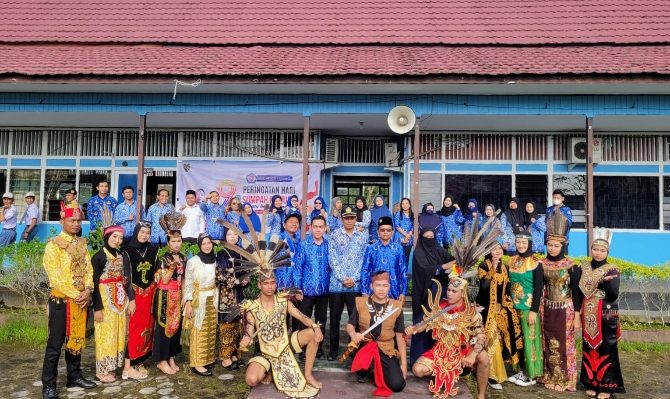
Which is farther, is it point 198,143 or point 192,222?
point 198,143

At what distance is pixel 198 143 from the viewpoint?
397 inches

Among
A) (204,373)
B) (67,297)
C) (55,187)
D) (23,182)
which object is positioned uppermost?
(23,182)

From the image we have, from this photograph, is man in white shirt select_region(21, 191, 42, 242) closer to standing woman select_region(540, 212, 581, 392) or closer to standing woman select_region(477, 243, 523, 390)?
standing woman select_region(477, 243, 523, 390)

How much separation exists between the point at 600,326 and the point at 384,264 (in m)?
2.07

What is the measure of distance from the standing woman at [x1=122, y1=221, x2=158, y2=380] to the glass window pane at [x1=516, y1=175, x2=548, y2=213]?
25.5 ft

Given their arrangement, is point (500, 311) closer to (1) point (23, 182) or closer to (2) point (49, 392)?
(2) point (49, 392)

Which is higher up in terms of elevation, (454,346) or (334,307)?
(334,307)

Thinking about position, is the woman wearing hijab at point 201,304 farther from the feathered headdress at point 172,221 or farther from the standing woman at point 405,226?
the standing woman at point 405,226

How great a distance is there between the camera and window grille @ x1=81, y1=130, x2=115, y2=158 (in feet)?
33.3

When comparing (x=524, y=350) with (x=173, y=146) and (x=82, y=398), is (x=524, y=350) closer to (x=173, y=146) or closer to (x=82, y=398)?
(x=82, y=398)

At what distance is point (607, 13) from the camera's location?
9305 millimetres

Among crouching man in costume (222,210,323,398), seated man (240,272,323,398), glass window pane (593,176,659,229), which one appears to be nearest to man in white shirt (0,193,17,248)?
crouching man in costume (222,210,323,398)

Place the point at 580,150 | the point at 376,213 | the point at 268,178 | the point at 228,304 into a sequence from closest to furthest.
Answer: the point at 228,304 < the point at 376,213 < the point at 580,150 < the point at 268,178

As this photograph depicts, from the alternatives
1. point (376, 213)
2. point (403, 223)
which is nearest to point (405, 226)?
point (403, 223)
